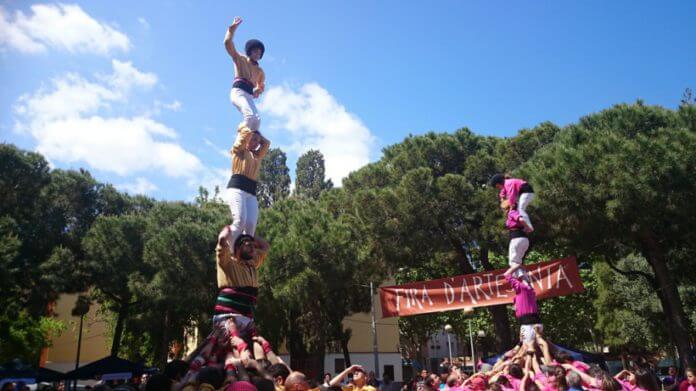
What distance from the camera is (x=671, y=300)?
552 inches

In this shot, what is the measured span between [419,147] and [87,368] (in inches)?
523

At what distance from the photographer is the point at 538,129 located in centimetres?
1975

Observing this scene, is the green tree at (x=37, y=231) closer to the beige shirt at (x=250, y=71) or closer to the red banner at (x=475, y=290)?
the red banner at (x=475, y=290)

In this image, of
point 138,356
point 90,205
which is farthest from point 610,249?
point 138,356

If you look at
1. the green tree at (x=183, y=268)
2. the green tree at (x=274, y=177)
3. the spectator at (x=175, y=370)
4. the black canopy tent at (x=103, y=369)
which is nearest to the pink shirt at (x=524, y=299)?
the spectator at (x=175, y=370)

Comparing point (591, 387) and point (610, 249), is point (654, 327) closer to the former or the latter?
point (610, 249)

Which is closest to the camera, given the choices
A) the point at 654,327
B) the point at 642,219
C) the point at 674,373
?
the point at 674,373

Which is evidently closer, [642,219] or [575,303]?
[642,219]

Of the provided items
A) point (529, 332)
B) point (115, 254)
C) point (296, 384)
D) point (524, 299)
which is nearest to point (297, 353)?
point (115, 254)

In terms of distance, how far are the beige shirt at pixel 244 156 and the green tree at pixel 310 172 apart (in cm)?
3992

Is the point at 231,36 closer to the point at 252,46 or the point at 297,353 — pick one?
the point at 252,46

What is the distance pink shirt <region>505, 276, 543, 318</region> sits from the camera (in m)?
10.7

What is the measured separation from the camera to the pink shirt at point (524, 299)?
10.7 m

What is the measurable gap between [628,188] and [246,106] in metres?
10.1
